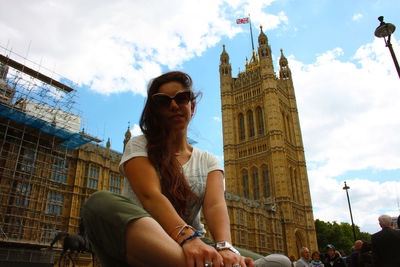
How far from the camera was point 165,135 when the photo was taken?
2.04 m

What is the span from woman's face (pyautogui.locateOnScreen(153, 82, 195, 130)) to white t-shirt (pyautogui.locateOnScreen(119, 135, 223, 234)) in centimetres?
22

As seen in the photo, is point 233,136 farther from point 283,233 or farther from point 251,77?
point 283,233

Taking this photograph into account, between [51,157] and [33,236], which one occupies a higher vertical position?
[51,157]

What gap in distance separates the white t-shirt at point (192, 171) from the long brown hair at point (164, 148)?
0.18 ft

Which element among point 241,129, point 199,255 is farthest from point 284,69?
point 199,255

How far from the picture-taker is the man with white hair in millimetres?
4801

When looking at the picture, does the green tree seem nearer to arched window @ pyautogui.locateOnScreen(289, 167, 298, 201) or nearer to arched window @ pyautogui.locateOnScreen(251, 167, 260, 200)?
arched window @ pyautogui.locateOnScreen(289, 167, 298, 201)

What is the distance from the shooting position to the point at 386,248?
4.89m

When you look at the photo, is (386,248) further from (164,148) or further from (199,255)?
(199,255)

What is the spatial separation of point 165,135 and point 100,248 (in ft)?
2.82

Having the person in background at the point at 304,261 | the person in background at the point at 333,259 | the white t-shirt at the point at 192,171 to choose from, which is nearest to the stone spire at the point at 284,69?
the person in background at the point at 333,259

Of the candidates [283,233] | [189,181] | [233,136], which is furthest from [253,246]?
[189,181]

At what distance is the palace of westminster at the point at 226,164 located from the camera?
725 inches

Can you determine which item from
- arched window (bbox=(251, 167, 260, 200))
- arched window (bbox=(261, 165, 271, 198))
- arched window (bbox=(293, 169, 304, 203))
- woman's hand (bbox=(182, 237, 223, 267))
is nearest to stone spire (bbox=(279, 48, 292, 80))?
arched window (bbox=(293, 169, 304, 203))
